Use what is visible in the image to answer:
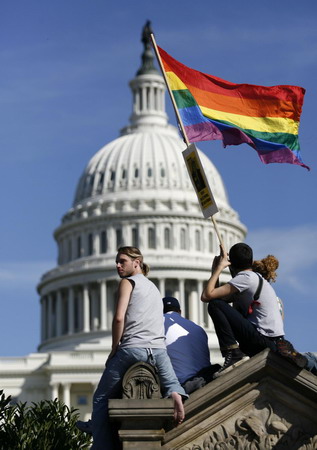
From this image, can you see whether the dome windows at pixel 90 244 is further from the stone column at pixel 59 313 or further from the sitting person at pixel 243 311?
the sitting person at pixel 243 311

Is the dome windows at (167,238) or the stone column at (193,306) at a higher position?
the dome windows at (167,238)

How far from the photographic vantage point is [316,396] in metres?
15.3

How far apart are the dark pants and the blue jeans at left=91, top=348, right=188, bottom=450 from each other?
107 cm

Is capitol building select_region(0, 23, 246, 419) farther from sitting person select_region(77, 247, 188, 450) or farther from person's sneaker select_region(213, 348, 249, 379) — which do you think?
sitting person select_region(77, 247, 188, 450)

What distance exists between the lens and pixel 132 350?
14.9 meters

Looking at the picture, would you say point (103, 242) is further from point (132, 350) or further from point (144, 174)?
point (132, 350)

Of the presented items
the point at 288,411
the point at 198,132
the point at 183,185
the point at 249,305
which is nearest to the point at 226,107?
the point at 198,132

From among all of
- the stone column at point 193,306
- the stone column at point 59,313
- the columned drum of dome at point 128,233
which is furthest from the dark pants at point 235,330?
the stone column at point 59,313

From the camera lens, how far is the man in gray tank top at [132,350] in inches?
587

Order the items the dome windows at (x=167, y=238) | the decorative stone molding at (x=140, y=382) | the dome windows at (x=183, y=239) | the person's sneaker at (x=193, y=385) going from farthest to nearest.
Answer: the dome windows at (x=167, y=238) < the dome windows at (x=183, y=239) < the person's sneaker at (x=193, y=385) < the decorative stone molding at (x=140, y=382)

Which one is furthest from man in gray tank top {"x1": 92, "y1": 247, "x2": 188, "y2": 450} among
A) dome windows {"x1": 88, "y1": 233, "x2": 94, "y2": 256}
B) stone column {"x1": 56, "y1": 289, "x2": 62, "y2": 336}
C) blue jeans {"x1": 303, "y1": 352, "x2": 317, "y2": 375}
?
dome windows {"x1": 88, "y1": 233, "x2": 94, "y2": 256}

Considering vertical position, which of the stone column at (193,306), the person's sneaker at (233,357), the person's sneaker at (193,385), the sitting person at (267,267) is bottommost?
the person's sneaker at (193,385)

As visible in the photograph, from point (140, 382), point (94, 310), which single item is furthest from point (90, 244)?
point (140, 382)

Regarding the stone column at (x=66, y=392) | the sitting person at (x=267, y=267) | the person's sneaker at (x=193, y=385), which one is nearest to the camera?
the person's sneaker at (x=193, y=385)
